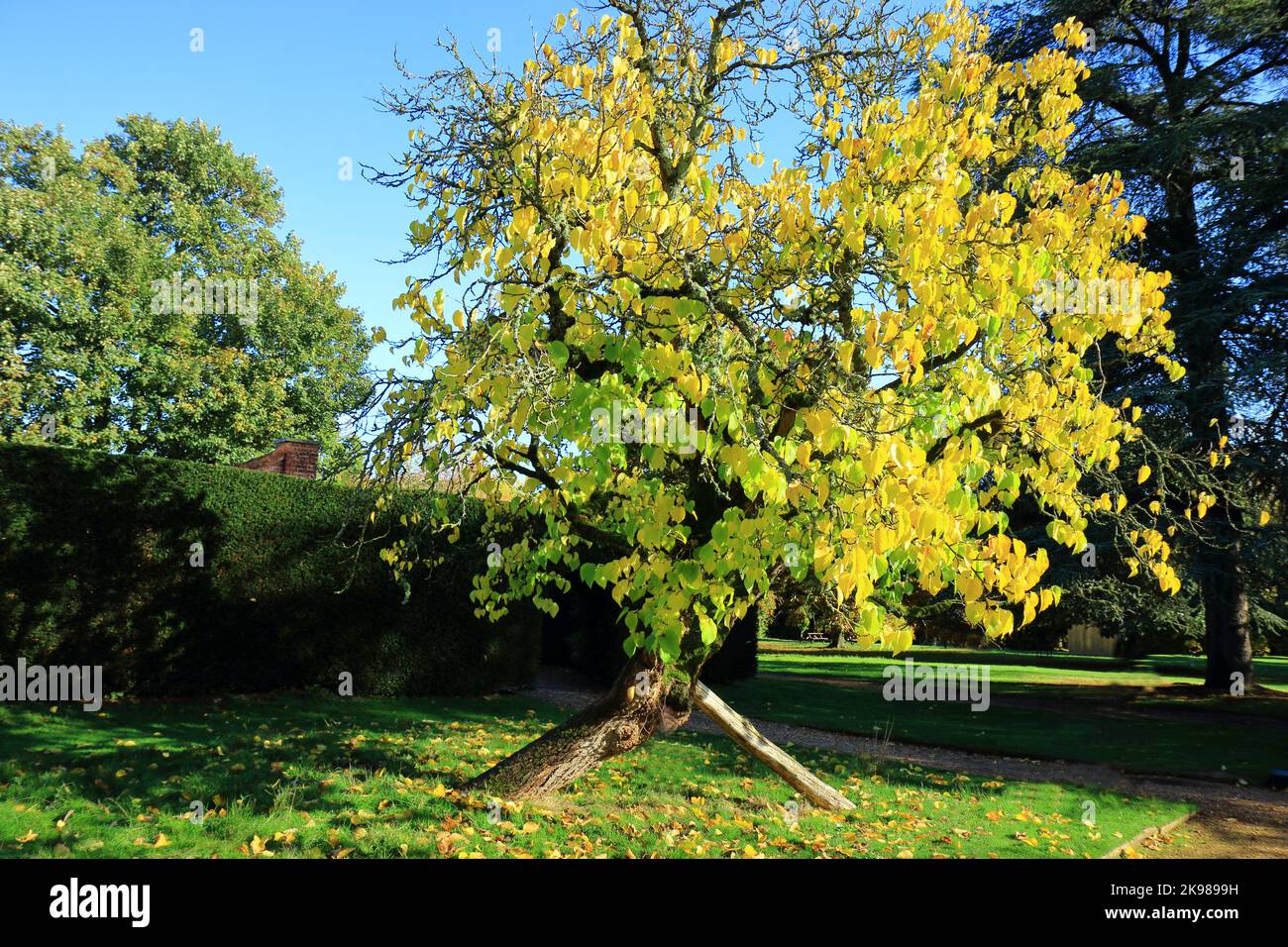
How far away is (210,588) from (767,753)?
8.31 m

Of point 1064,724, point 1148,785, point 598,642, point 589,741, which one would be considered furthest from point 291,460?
point 1064,724

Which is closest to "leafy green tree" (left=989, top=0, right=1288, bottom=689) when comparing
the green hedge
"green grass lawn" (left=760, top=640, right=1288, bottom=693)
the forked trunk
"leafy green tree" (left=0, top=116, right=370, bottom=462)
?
"green grass lawn" (left=760, top=640, right=1288, bottom=693)

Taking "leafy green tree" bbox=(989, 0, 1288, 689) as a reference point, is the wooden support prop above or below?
below

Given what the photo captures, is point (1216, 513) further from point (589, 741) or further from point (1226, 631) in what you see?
point (589, 741)

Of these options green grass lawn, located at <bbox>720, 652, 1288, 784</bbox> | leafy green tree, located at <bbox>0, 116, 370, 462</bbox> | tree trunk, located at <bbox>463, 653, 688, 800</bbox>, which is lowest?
green grass lawn, located at <bbox>720, 652, 1288, 784</bbox>

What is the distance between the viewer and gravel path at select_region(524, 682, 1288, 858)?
24.8 ft

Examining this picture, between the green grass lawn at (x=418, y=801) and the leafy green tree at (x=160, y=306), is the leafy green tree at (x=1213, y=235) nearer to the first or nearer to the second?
the green grass lawn at (x=418, y=801)

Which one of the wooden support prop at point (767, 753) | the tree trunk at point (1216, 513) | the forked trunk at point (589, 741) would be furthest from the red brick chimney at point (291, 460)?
the tree trunk at point (1216, 513)

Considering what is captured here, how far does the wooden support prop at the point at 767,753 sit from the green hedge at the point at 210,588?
3716mm

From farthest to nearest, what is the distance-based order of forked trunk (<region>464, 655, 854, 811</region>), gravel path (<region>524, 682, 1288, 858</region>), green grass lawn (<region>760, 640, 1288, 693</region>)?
green grass lawn (<region>760, 640, 1288, 693</region>) < gravel path (<region>524, 682, 1288, 858</region>) < forked trunk (<region>464, 655, 854, 811</region>)

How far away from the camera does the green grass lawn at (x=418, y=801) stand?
5.38 metres

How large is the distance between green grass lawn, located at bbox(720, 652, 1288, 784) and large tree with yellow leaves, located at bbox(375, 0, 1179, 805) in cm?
645

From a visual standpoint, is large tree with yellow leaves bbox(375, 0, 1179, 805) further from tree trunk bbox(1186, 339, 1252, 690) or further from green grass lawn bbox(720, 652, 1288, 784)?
tree trunk bbox(1186, 339, 1252, 690)
